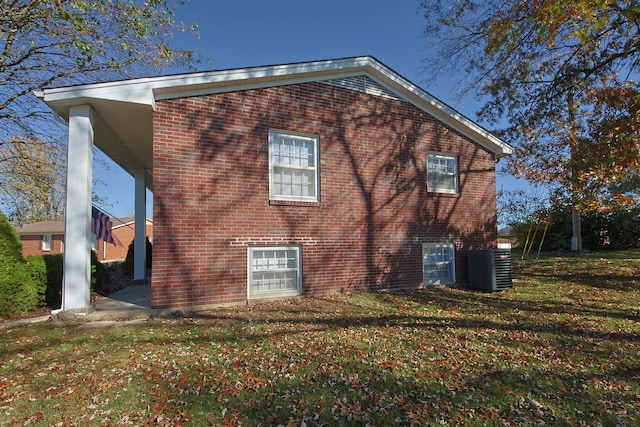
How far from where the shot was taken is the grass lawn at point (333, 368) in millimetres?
3438

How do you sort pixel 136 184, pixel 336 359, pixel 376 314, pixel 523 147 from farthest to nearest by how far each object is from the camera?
pixel 523 147, pixel 136 184, pixel 376 314, pixel 336 359

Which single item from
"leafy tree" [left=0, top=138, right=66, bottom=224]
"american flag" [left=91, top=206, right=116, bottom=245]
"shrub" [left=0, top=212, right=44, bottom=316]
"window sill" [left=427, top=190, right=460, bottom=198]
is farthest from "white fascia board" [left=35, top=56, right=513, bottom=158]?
"leafy tree" [left=0, top=138, right=66, bottom=224]

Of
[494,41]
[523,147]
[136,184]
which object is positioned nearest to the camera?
[494,41]

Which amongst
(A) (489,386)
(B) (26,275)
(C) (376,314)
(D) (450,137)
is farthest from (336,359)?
(D) (450,137)

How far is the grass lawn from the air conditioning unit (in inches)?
76.9

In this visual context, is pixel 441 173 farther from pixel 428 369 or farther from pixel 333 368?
pixel 333 368

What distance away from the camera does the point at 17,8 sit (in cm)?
977

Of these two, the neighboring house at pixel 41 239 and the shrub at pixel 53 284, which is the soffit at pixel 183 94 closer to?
the shrub at pixel 53 284

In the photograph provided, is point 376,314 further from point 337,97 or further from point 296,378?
point 337,97

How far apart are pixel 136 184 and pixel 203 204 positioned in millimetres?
6576

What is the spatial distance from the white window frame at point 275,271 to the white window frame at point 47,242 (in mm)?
35115

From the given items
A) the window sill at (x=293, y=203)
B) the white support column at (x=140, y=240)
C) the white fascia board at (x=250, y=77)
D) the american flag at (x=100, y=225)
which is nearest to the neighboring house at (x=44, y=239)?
the white support column at (x=140, y=240)

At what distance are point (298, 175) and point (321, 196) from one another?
75 centimetres

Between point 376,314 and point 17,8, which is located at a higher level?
point 17,8
